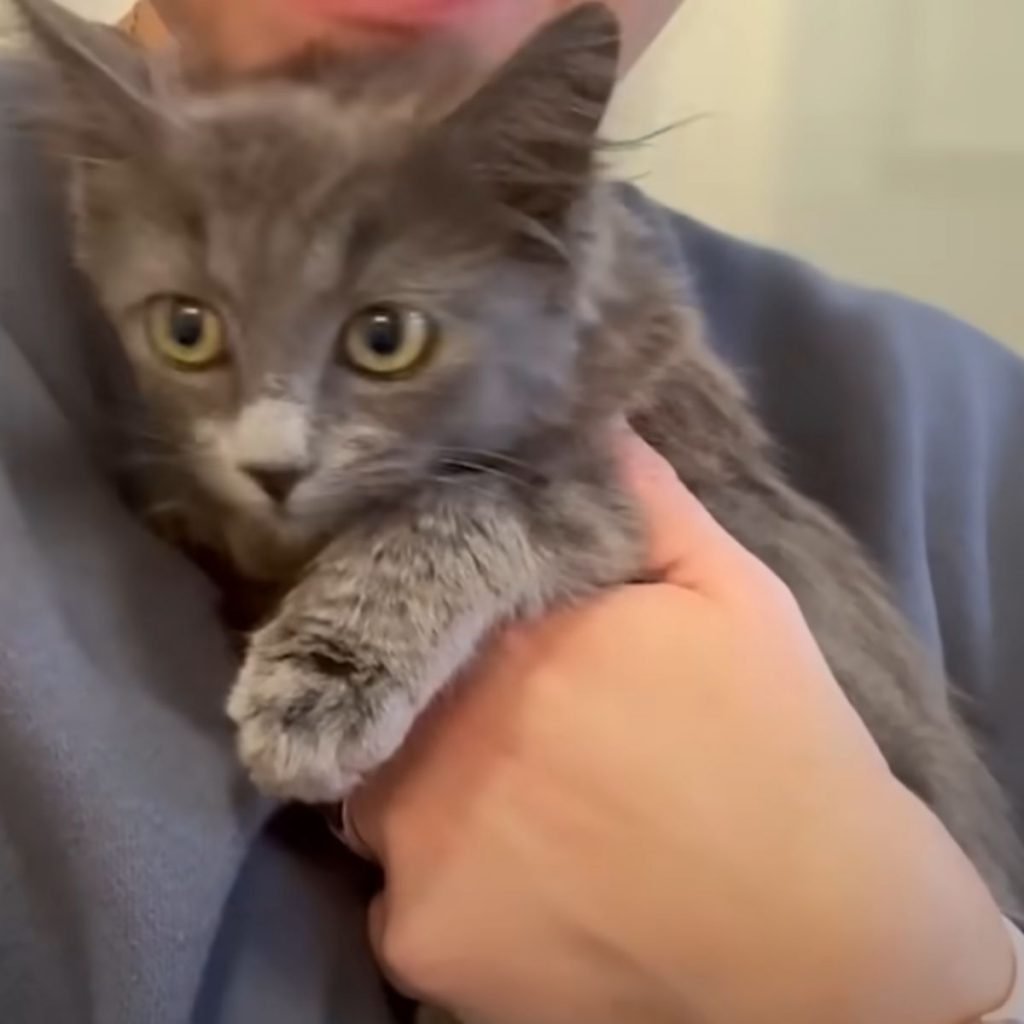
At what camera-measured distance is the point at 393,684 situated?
78 cm

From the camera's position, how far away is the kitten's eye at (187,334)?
821 millimetres

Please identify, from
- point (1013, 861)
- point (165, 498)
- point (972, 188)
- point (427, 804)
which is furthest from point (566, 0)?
point (972, 188)

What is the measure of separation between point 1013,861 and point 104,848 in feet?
2.15

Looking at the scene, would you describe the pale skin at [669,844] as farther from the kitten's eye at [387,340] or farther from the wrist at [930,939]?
the kitten's eye at [387,340]

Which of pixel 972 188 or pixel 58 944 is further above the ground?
pixel 58 944

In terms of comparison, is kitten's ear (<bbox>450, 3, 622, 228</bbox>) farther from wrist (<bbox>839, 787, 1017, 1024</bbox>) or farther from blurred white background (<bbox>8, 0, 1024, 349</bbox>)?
blurred white background (<bbox>8, 0, 1024, 349</bbox>)

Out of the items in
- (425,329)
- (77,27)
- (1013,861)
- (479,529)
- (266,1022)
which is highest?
(77,27)

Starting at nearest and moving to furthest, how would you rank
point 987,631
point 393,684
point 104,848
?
point 104,848, point 393,684, point 987,631

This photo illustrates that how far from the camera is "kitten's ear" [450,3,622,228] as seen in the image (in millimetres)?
766

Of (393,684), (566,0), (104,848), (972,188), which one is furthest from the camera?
(972,188)

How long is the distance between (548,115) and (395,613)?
26 cm

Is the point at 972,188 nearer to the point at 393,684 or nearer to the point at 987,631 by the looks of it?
the point at 987,631

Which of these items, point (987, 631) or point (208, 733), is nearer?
point (208, 733)

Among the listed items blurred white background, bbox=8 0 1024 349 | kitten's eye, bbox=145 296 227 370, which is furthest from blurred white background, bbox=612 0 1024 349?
kitten's eye, bbox=145 296 227 370
